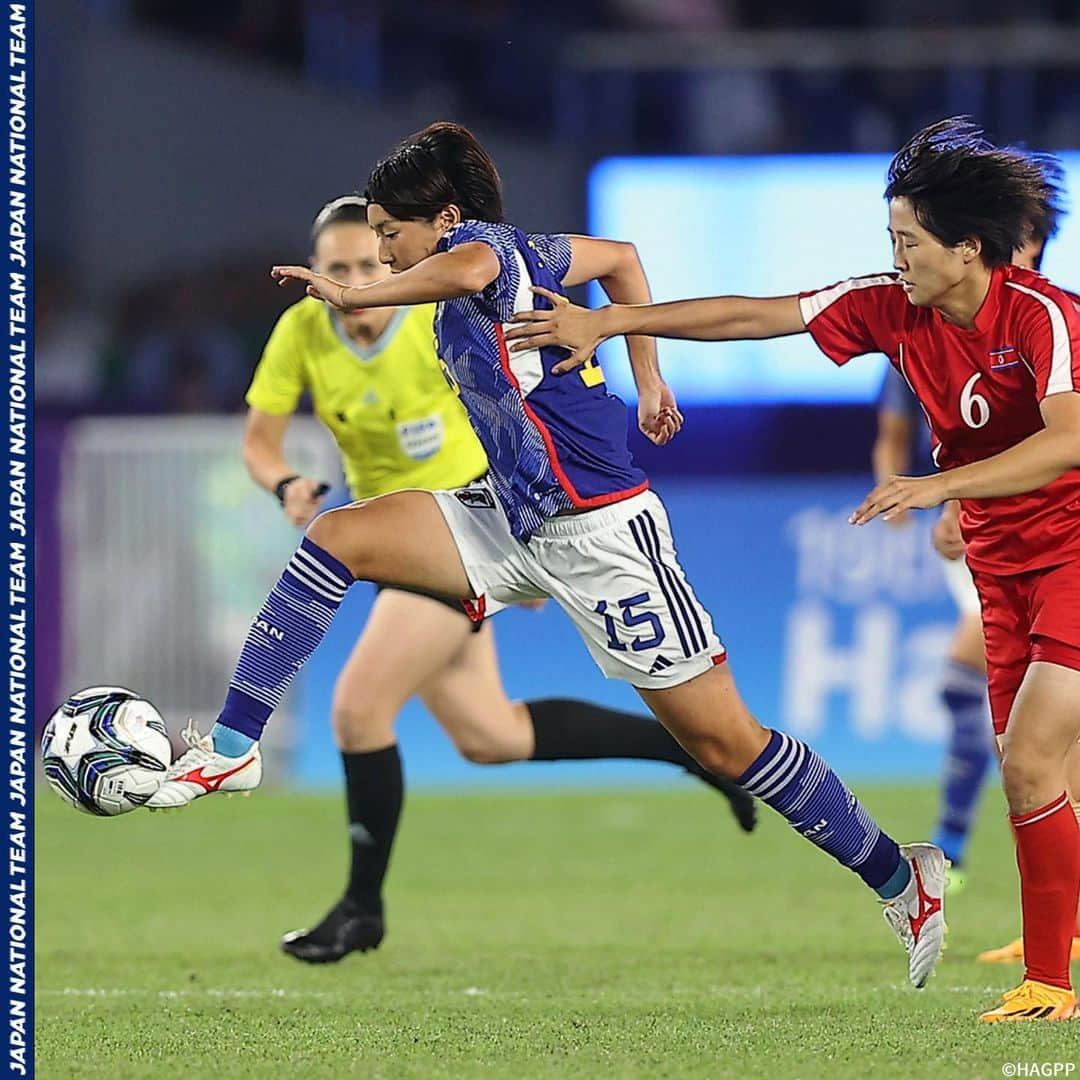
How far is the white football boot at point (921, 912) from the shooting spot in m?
5.02

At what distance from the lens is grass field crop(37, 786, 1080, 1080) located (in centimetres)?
436

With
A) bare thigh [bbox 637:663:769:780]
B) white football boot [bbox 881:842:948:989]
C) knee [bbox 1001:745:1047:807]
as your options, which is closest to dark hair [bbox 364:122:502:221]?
bare thigh [bbox 637:663:769:780]

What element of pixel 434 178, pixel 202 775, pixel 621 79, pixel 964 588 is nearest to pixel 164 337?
pixel 621 79

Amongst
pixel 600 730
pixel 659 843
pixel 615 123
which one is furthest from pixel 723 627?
pixel 600 730

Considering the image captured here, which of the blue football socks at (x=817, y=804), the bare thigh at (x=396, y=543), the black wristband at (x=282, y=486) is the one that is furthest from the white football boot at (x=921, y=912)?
the black wristband at (x=282, y=486)

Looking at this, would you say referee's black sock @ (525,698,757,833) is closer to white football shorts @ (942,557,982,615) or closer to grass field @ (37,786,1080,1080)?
grass field @ (37,786,1080,1080)

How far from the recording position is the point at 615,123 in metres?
13.9

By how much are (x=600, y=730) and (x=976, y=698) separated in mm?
1518

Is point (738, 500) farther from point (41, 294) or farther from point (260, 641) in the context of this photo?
point (260, 641)

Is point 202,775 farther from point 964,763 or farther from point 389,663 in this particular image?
point 964,763

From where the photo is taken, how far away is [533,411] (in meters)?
4.89

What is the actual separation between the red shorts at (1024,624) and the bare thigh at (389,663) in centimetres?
192

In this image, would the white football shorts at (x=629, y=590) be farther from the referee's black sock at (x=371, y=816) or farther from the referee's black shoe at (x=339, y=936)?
the referee's black shoe at (x=339, y=936)

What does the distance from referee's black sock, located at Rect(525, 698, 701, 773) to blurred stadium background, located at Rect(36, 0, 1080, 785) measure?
519 centimetres
